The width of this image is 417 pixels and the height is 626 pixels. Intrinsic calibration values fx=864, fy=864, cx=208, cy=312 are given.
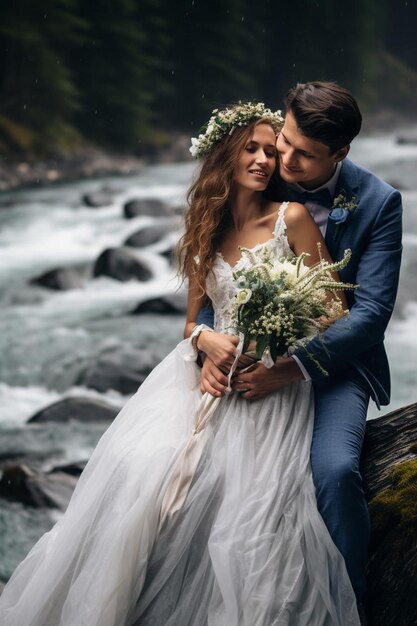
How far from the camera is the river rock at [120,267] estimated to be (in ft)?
30.9

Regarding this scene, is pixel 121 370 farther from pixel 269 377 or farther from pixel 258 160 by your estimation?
pixel 269 377

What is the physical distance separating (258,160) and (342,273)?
0.45 m

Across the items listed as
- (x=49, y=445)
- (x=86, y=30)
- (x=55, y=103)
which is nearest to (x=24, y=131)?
(x=55, y=103)

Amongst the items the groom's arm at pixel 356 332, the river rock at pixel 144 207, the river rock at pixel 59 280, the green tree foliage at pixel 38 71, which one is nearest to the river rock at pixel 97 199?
the river rock at pixel 144 207

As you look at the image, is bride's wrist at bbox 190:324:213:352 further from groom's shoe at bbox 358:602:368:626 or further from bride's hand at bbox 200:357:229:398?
groom's shoe at bbox 358:602:368:626

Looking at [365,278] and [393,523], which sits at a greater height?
[365,278]

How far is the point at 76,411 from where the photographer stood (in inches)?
247

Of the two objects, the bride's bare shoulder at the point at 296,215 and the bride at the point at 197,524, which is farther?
the bride's bare shoulder at the point at 296,215

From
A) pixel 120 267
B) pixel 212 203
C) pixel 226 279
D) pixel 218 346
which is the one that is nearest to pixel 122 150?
pixel 120 267

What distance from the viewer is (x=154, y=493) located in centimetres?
232

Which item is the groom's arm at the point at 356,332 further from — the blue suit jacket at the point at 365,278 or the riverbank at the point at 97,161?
the riverbank at the point at 97,161

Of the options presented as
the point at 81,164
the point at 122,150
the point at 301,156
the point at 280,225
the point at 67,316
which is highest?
the point at 301,156

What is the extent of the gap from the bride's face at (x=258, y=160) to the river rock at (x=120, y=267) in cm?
666

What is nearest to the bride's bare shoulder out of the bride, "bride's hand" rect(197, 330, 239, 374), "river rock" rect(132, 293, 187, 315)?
the bride
